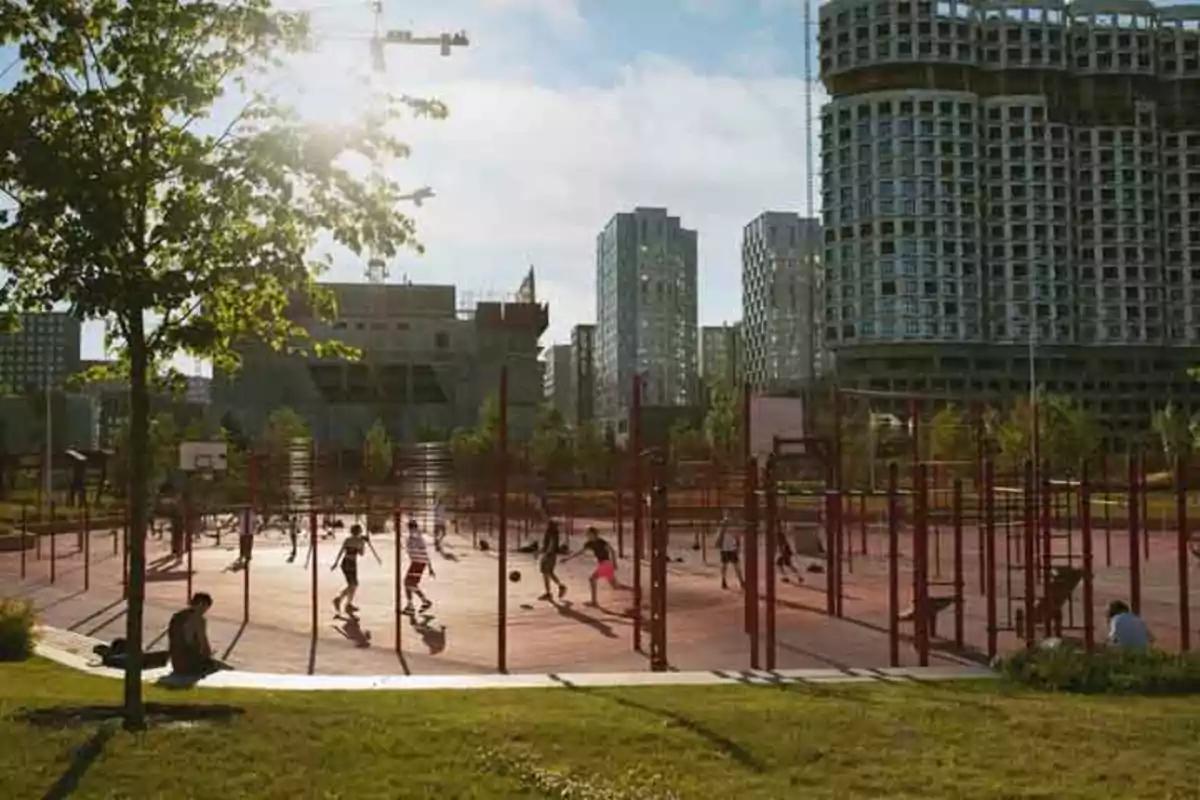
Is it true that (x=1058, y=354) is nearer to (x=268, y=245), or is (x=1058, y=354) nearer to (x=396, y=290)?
(x=396, y=290)

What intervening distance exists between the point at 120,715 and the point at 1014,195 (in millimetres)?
122856

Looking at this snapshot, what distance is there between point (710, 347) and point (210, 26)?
18607 centimetres

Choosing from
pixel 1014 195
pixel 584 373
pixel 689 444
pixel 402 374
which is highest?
pixel 1014 195

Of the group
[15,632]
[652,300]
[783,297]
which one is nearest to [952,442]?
[15,632]

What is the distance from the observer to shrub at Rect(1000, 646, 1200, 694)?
13.7 metres

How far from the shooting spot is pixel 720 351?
194750mm

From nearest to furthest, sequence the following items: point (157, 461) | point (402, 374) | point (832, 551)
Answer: point (832, 551) → point (157, 461) → point (402, 374)

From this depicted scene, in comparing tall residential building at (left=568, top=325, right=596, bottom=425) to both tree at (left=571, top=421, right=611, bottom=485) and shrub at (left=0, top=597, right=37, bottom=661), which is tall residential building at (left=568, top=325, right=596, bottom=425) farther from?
shrub at (left=0, top=597, right=37, bottom=661)

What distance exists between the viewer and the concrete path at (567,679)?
1452 centimetres

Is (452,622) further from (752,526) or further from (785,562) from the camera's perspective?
(785,562)

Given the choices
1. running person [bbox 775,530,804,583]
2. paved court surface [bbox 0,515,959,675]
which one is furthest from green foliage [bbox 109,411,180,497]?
running person [bbox 775,530,804,583]

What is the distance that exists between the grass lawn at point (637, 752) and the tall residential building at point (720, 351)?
463 feet

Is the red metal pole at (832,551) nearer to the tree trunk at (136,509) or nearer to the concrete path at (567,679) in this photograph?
the concrete path at (567,679)

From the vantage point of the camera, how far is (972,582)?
3145 centimetres
